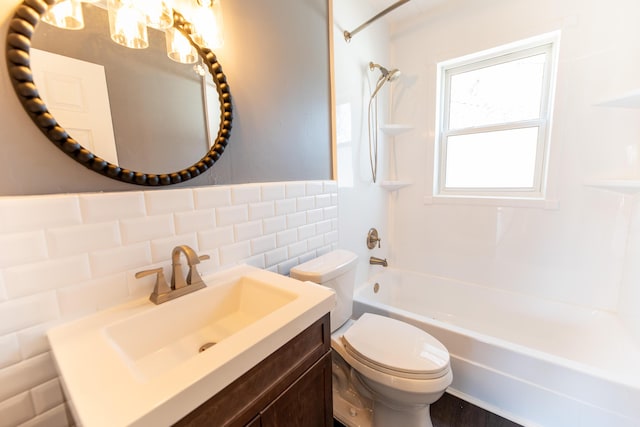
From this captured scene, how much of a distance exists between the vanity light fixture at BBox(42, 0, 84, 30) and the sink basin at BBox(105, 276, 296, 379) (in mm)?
779

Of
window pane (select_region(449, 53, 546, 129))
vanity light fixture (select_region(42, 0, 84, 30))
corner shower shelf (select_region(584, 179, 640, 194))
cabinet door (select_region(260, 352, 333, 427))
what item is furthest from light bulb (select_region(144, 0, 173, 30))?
corner shower shelf (select_region(584, 179, 640, 194))

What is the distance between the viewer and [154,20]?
31.7 inches

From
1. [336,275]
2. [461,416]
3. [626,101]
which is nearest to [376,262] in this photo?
[336,275]

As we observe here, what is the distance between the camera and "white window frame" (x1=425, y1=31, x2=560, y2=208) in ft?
5.59

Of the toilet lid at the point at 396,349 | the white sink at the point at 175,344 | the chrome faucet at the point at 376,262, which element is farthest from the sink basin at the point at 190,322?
the chrome faucet at the point at 376,262

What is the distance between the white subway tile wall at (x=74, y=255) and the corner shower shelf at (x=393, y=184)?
1.41 m

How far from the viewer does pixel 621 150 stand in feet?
4.88

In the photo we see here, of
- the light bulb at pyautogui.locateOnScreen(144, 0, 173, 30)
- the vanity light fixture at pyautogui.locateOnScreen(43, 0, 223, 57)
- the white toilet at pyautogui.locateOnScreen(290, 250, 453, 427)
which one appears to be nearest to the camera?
the vanity light fixture at pyautogui.locateOnScreen(43, 0, 223, 57)

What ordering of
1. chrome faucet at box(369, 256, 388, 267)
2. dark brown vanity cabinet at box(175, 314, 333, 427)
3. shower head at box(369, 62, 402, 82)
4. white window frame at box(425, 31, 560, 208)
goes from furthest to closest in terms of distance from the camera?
chrome faucet at box(369, 256, 388, 267) < shower head at box(369, 62, 402, 82) < white window frame at box(425, 31, 560, 208) < dark brown vanity cabinet at box(175, 314, 333, 427)

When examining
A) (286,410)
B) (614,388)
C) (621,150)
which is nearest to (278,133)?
(286,410)

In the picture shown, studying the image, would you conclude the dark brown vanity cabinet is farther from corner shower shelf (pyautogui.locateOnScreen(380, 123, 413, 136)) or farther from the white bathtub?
corner shower shelf (pyautogui.locateOnScreen(380, 123, 413, 136))

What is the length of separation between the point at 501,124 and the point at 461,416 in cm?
191

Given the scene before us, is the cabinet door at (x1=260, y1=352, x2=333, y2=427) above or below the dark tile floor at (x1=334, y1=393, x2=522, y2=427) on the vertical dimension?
above

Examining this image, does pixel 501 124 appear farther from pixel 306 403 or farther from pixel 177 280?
pixel 177 280
